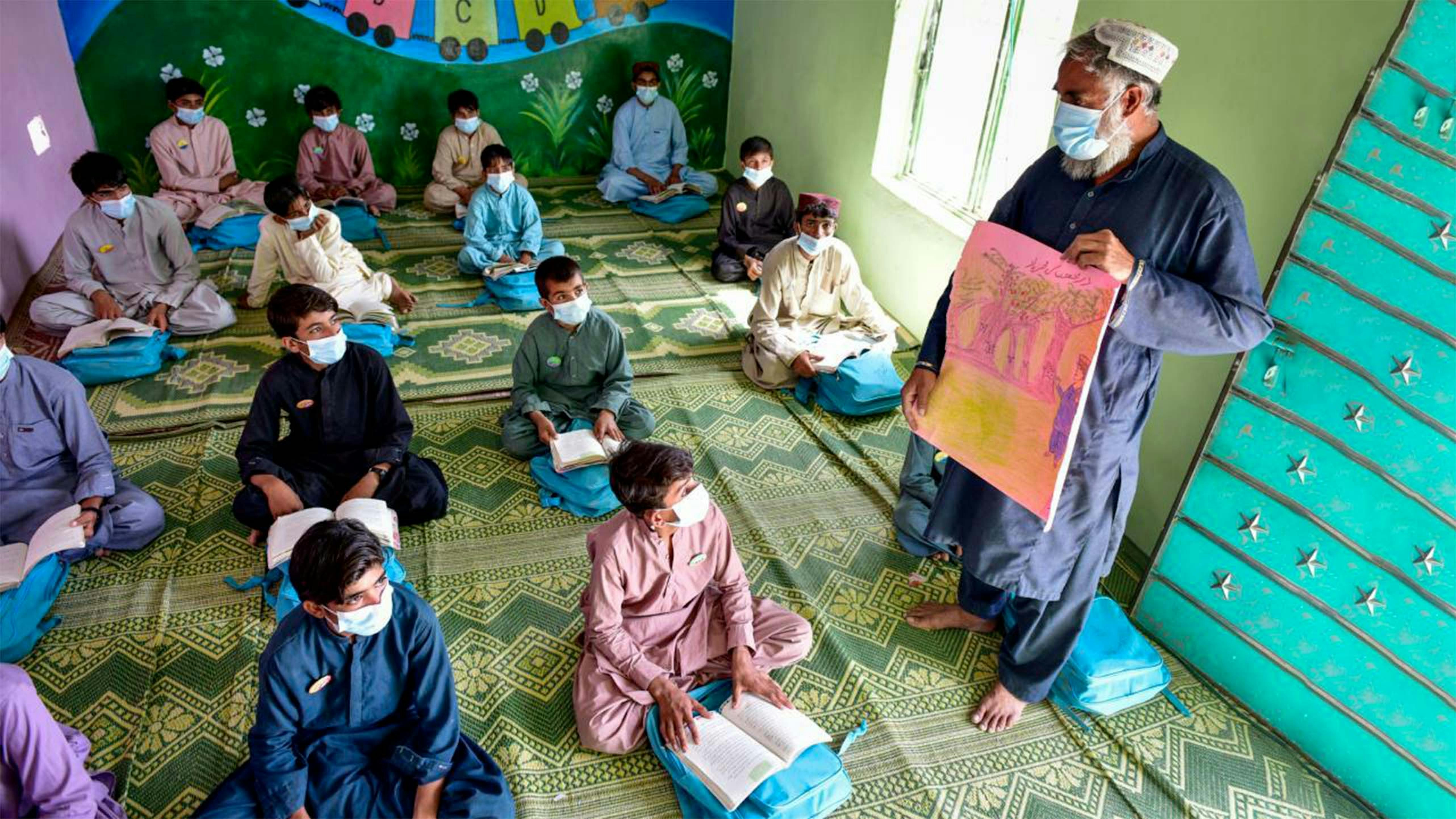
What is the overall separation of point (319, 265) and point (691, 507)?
124 inches

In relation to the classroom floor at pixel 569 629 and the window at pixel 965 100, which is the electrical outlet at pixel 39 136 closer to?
the classroom floor at pixel 569 629

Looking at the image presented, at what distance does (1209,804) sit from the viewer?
2670 mm

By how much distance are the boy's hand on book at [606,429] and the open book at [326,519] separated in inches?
34.7

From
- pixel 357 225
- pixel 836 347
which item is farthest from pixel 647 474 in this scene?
pixel 357 225

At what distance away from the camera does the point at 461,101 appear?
6832 millimetres

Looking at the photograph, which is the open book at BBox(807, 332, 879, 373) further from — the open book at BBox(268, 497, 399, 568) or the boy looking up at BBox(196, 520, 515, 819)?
the boy looking up at BBox(196, 520, 515, 819)

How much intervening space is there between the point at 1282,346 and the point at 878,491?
1691 mm

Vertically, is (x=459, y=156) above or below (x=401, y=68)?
below

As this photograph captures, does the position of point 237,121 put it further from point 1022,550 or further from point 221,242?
point 1022,550

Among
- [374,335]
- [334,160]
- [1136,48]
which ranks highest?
[1136,48]

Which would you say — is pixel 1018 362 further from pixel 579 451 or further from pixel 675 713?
pixel 579 451

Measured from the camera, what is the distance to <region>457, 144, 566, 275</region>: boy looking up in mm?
5668

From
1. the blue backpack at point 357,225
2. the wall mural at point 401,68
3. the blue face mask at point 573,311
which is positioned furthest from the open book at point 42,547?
the wall mural at point 401,68

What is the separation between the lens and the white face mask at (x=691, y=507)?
8.63 ft
